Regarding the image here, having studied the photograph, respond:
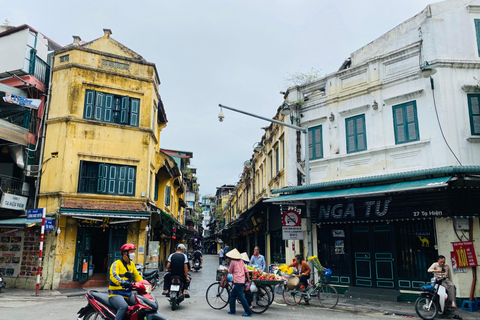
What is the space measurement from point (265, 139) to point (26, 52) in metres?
14.2

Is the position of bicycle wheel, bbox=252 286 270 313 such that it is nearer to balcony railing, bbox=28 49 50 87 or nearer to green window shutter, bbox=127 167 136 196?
green window shutter, bbox=127 167 136 196

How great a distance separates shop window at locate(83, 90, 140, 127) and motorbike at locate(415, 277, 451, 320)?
1523 centimetres

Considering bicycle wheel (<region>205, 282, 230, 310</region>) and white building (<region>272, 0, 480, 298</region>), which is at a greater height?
white building (<region>272, 0, 480, 298</region>)

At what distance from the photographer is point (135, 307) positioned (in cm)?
694

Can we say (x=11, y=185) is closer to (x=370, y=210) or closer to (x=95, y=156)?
(x=95, y=156)

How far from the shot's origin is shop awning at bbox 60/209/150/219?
1662cm

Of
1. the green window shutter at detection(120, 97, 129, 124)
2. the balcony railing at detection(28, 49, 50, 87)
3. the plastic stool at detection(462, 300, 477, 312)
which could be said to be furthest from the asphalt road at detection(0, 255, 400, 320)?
the balcony railing at detection(28, 49, 50, 87)

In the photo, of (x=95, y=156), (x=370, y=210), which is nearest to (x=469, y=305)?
(x=370, y=210)

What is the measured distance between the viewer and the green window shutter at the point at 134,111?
19812 millimetres

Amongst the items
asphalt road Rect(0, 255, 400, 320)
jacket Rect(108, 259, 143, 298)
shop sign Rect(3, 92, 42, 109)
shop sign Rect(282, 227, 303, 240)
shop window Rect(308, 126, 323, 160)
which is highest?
shop sign Rect(3, 92, 42, 109)

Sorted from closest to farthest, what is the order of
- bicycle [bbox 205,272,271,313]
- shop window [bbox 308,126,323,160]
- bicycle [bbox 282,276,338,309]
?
bicycle [bbox 205,272,271,313], bicycle [bbox 282,276,338,309], shop window [bbox 308,126,323,160]

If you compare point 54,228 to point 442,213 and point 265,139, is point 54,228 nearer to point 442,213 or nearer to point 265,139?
point 265,139

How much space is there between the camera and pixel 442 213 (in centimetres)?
1255

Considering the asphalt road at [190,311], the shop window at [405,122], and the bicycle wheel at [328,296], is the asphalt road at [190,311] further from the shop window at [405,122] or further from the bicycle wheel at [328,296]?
the shop window at [405,122]
